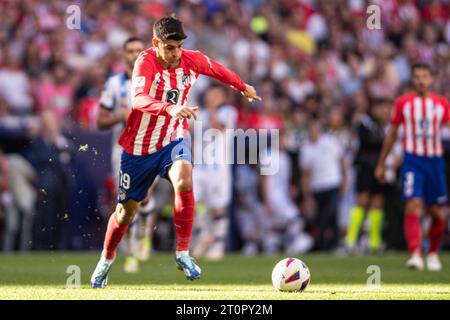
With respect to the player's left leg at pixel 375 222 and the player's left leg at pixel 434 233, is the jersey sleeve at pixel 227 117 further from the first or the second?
the player's left leg at pixel 434 233

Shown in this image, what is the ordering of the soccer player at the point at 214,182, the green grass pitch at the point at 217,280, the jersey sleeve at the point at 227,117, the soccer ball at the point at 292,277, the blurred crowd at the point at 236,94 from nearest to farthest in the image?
the green grass pitch at the point at 217,280, the soccer ball at the point at 292,277, the soccer player at the point at 214,182, the jersey sleeve at the point at 227,117, the blurred crowd at the point at 236,94

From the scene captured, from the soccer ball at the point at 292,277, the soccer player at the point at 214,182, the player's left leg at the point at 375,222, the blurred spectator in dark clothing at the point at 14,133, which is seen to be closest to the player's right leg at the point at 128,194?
the soccer ball at the point at 292,277

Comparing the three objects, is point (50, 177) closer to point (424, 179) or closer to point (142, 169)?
point (424, 179)

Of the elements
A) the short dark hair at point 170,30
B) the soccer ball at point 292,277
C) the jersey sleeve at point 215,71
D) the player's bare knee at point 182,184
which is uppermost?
the short dark hair at point 170,30

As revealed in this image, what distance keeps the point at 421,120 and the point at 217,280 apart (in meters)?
3.74

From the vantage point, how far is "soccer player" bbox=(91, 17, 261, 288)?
8992 mm

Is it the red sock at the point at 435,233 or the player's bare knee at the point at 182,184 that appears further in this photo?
the red sock at the point at 435,233

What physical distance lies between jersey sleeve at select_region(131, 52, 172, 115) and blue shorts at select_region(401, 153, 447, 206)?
487 cm

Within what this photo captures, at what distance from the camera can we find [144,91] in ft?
29.0

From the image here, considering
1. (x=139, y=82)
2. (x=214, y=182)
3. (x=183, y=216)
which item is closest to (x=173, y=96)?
(x=139, y=82)

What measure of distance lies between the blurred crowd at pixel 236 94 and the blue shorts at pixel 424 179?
4.62 m

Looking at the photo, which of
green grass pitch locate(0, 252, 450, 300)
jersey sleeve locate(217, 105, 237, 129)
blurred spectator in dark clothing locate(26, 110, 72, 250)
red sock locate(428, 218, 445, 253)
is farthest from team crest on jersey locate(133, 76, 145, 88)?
blurred spectator in dark clothing locate(26, 110, 72, 250)

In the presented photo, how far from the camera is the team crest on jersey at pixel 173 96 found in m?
9.16
